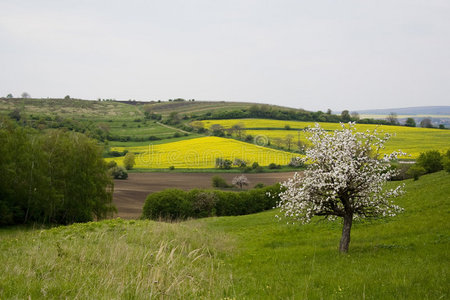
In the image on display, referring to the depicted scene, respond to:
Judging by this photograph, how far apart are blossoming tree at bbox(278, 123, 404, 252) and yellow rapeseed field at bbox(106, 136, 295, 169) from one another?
65715 millimetres

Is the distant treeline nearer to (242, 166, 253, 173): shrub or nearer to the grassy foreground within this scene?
(242, 166, 253, 173): shrub

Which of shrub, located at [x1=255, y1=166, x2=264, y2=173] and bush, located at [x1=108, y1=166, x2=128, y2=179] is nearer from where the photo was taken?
bush, located at [x1=108, y1=166, x2=128, y2=179]

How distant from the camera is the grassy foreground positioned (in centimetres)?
734

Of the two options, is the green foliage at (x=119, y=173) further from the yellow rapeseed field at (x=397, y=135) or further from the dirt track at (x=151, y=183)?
the yellow rapeseed field at (x=397, y=135)

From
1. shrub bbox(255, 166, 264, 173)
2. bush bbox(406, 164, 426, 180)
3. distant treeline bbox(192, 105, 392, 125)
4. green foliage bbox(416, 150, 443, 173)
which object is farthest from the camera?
distant treeline bbox(192, 105, 392, 125)

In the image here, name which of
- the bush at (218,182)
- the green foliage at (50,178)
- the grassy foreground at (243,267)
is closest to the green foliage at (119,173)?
the bush at (218,182)

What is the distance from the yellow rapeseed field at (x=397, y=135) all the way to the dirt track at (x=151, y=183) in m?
22.5

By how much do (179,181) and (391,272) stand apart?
Answer: 61.3 metres

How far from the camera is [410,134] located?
97.4m

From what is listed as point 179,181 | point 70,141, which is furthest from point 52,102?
point 70,141

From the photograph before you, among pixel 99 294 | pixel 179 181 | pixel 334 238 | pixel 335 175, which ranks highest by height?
pixel 335 175

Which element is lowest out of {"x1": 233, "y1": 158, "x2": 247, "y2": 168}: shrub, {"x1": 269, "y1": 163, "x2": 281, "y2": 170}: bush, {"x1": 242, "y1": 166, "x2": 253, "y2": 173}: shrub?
{"x1": 242, "y1": 166, "x2": 253, "y2": 173}: shrub

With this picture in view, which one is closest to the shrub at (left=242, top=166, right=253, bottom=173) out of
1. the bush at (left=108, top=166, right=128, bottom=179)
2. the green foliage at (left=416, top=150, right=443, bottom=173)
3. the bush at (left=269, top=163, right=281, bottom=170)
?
the bush at (left=269, top=163, right=281, bottom=170)

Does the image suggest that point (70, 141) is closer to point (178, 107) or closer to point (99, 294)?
point (99, 294)
